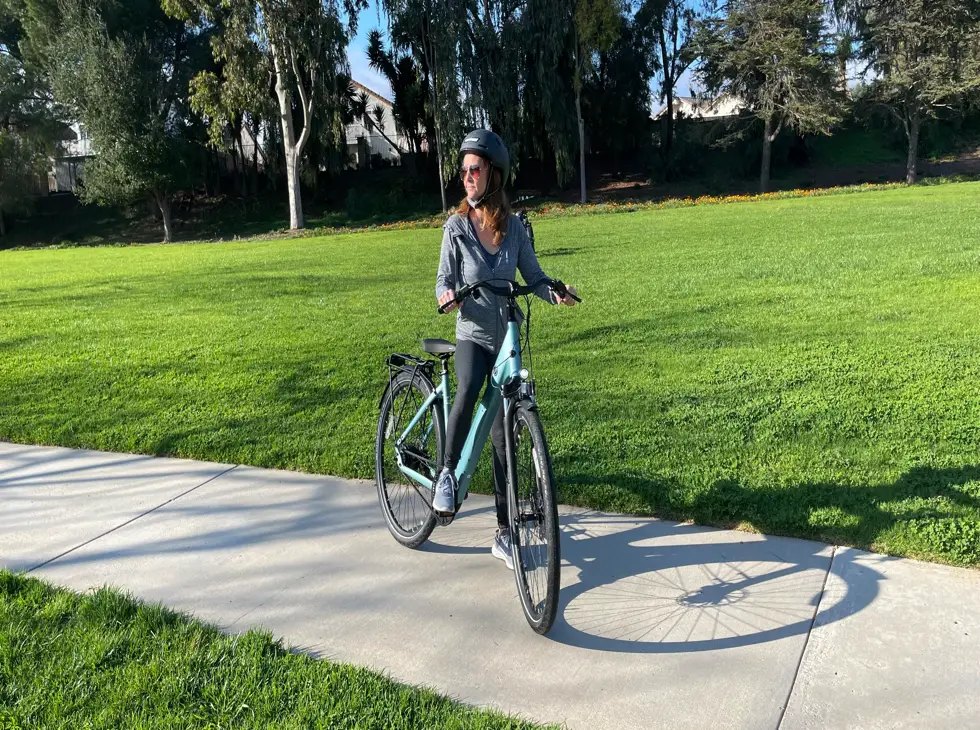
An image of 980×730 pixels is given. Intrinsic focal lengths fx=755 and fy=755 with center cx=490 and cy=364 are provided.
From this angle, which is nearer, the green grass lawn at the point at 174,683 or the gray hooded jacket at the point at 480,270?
the green grass lawn at the point at 174,683

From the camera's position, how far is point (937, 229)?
13938 mm

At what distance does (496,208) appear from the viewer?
10.6 feet

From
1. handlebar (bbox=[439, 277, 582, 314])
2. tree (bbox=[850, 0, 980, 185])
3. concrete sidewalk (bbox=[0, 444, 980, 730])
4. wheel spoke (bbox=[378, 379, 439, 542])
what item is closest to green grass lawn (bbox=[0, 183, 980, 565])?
concrete sidewalk (bbox=[0, 444, 980, 730])

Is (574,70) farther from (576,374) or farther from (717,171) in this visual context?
(576,374)

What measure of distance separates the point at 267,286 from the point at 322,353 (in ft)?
18.8

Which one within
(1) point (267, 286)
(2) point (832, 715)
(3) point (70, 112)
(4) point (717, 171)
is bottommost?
(2) point (832, 715)

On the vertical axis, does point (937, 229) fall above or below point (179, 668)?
above

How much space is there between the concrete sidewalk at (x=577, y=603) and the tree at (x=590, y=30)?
32.6 m

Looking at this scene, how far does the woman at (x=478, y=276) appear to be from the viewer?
3.25 metres

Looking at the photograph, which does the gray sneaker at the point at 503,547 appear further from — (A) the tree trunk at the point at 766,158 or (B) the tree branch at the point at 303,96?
(A) the tree trunk at the point at 766,158

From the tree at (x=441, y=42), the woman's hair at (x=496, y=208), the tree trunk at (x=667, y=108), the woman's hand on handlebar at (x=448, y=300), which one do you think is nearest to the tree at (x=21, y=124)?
the tree at (x=441, y=42)

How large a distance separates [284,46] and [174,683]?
1182 inches

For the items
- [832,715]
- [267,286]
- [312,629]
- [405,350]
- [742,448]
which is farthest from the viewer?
[267,286]

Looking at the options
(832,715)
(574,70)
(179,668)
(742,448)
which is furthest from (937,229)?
(574,70)
